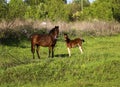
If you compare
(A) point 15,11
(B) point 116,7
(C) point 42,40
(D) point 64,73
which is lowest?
(D) point 64,73

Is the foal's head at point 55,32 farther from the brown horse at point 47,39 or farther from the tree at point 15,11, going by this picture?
the tree at point 15,11

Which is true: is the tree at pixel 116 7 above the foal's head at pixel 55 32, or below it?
above

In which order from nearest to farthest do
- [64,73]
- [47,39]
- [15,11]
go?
[64,73]
[47,39]
[15,11]

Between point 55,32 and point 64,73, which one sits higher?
point 55,32

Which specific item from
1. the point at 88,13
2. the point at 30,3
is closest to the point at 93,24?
the point at 88,13

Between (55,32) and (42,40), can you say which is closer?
(55,32)

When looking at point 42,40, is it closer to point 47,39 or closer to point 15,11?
point 47,39

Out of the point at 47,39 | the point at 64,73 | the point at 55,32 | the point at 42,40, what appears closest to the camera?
the point at 64,73

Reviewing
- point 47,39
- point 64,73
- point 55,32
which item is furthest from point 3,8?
point 64,73

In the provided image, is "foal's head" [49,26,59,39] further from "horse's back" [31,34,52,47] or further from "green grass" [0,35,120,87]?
"green grass" [0,35,120,87]

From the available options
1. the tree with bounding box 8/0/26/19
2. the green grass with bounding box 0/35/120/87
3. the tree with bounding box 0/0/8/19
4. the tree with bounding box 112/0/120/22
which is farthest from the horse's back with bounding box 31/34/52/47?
the tree with bounding box 112/0/120/22

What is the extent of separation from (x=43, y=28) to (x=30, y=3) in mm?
21476

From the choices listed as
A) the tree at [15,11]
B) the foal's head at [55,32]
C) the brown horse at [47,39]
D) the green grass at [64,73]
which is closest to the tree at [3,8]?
the tree at [15,11]

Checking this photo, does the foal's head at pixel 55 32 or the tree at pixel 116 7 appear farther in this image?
the tree at pixel 116 7
